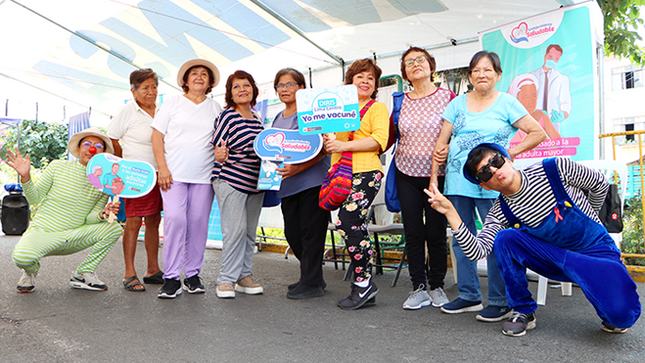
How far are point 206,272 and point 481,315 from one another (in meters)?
2.94

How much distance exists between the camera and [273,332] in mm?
2475

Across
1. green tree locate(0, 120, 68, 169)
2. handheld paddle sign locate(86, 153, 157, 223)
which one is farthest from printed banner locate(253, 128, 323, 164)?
green tree locate(0, 120, 68, 169)

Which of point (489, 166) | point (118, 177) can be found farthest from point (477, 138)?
point (118, 177)

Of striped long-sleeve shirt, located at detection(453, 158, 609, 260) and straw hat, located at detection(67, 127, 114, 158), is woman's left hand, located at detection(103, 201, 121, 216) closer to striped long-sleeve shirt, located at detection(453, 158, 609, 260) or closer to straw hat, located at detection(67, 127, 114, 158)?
straw hat, located at detection(67, 127, 114, 158)

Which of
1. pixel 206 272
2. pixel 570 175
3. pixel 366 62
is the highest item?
pixel 366 62

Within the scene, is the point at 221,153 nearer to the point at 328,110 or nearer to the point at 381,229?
the point at 328,110

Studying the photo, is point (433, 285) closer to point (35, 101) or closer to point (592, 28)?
point (592, 28)

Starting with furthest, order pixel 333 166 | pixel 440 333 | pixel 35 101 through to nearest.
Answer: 1. pixel 35 101
2. pixel 333 166
3. pixel 440 333

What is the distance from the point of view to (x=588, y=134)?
3.85 metres

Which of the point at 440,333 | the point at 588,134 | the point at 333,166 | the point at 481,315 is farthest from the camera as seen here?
the point at 588,134

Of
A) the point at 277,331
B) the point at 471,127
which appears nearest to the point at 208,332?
the point at 277,331

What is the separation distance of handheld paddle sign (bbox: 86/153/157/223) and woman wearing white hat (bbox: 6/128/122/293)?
18cm

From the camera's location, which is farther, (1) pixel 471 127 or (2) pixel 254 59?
(2) pixel 254 59

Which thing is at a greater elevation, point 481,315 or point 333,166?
point 333,166
